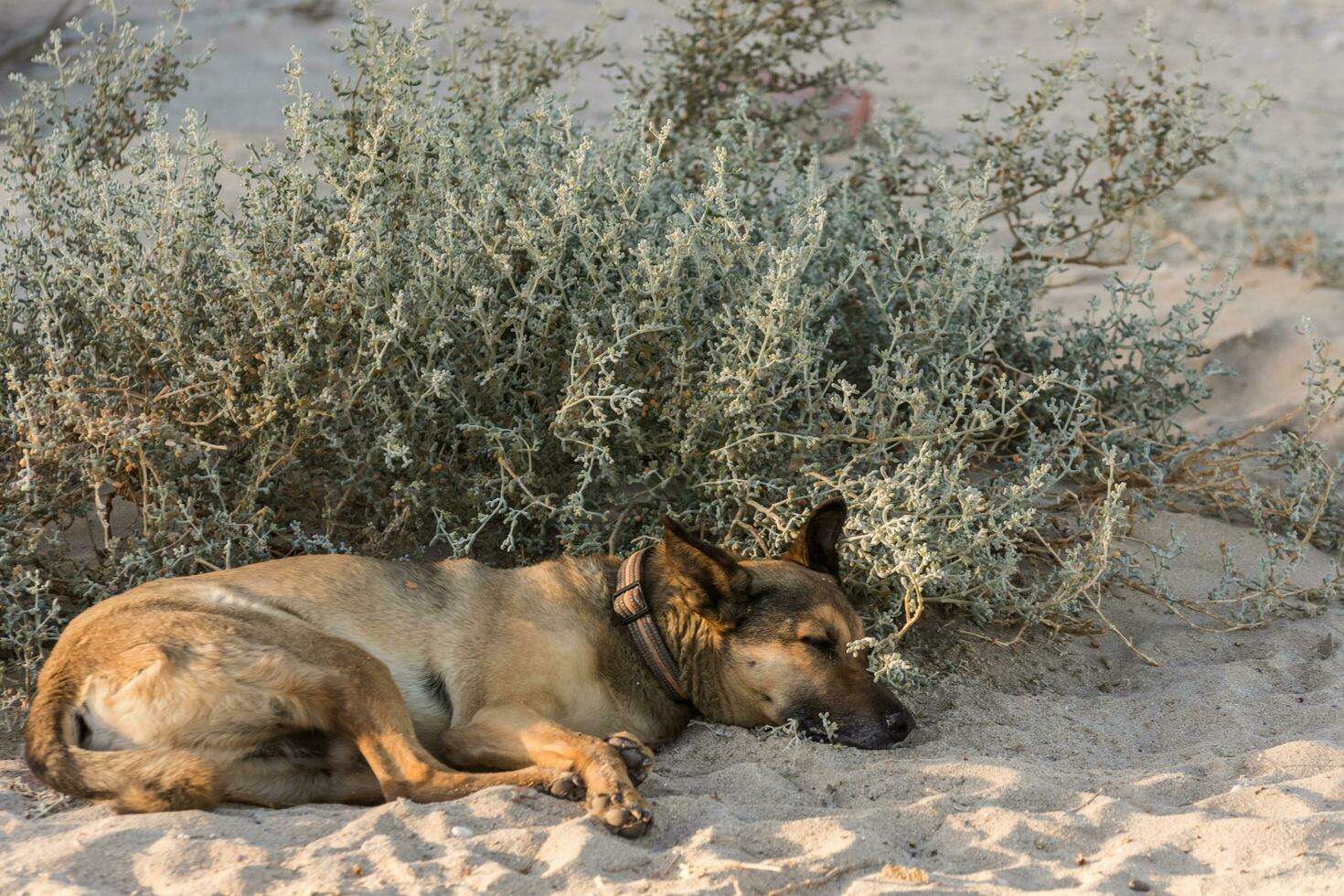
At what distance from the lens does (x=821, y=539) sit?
4762 millimetres

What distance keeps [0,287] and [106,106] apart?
4.72ft

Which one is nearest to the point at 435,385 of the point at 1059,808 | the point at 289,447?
the point at 289,447

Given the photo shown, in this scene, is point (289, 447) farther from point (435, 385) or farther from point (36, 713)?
point (36, 713)

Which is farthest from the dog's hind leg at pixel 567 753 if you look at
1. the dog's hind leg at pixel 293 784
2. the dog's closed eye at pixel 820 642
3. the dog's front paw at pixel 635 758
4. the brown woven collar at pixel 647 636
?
the dog's closed eye at pixel 820 642

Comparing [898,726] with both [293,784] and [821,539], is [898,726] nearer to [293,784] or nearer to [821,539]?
[821,539]

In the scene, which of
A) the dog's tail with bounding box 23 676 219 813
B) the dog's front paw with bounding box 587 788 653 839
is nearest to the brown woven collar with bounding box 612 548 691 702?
the dog's front paw with bounding box 587 788 653 839

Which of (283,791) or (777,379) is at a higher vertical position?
(777,379)

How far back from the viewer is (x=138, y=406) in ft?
16.6

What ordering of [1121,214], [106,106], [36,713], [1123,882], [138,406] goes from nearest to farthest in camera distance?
[1123,882] → [36,713] → [138,406] → [106,106] → [1121,214]

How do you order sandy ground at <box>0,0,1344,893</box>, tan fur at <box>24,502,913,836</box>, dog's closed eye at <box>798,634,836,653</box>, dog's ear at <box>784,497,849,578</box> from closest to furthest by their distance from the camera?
1. sandy ground at <box>0,0,1344,893</box>
2. tan fur at <box>24,502,913,836</box>
3. dog's closed eye at <box>798,634,836,653</box>
4. dog's ear at <box>784,497,849,578</box>

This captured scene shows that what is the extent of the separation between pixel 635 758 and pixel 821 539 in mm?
1107

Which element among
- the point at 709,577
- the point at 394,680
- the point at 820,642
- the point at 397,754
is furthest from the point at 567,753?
the point at 820,642

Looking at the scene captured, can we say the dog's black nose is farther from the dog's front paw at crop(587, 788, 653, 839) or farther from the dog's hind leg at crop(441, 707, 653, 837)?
the dog's front paw at crop(587, 788, 653, 839)

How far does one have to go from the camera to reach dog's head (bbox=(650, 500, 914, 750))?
14.5 feet
